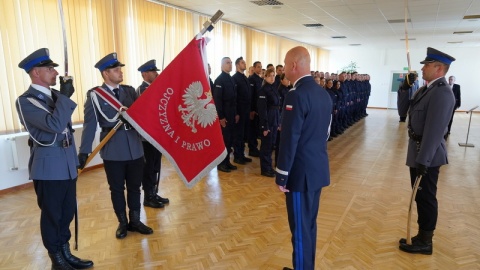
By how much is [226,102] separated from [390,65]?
45.2 feet

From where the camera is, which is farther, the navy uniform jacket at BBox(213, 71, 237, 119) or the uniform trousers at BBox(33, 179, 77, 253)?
the navy uniform jacket at BBox(213, 71, 237, 119)

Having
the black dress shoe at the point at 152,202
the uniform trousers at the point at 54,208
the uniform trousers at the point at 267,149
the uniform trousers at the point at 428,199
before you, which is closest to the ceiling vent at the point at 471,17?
the uniform trousers at the point at 267,149

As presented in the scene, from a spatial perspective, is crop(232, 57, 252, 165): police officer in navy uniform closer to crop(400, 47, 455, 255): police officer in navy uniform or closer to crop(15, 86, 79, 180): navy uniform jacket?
crop(400, 47, 455, 255): police officer in navy uniform

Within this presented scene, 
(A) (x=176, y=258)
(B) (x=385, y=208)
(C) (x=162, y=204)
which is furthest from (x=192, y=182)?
(B) (x=385, y=208)

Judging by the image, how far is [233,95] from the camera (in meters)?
5.11

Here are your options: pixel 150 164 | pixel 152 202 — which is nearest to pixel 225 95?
pixel 150 164

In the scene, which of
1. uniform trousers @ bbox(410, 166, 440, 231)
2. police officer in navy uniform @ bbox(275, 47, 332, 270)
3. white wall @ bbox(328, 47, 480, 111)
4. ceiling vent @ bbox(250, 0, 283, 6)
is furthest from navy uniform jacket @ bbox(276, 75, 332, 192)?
white wall @ bbox(328, 47, 480, 111)

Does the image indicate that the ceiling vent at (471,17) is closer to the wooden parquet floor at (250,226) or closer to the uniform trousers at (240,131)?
the wooden parquet floor at (250,226)

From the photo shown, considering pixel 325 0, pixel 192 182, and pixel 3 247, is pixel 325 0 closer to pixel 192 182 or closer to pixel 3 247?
pixel 192 182

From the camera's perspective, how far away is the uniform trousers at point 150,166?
351 cm

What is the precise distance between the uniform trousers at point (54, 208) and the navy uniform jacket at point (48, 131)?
3.0 inches

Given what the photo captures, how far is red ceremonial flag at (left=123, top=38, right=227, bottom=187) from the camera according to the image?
233cm

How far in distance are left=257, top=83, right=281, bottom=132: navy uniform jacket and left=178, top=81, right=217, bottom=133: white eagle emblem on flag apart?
232cm

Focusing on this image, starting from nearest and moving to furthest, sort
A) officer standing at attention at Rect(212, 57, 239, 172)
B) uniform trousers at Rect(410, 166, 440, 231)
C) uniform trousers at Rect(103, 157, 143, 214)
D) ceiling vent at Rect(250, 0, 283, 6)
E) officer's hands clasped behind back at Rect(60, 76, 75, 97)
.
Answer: officer's hands clasped behind back at Rect(60, 76, 75, 97), uniform trousers at Rect(410, 166, 440, 231), uniform trousers at Rect(103, 157, 143, 214), officer standing at attention at Rect(212, 57, 239, 172), ceiling vent at Rect(250, 0, 283, 6)
